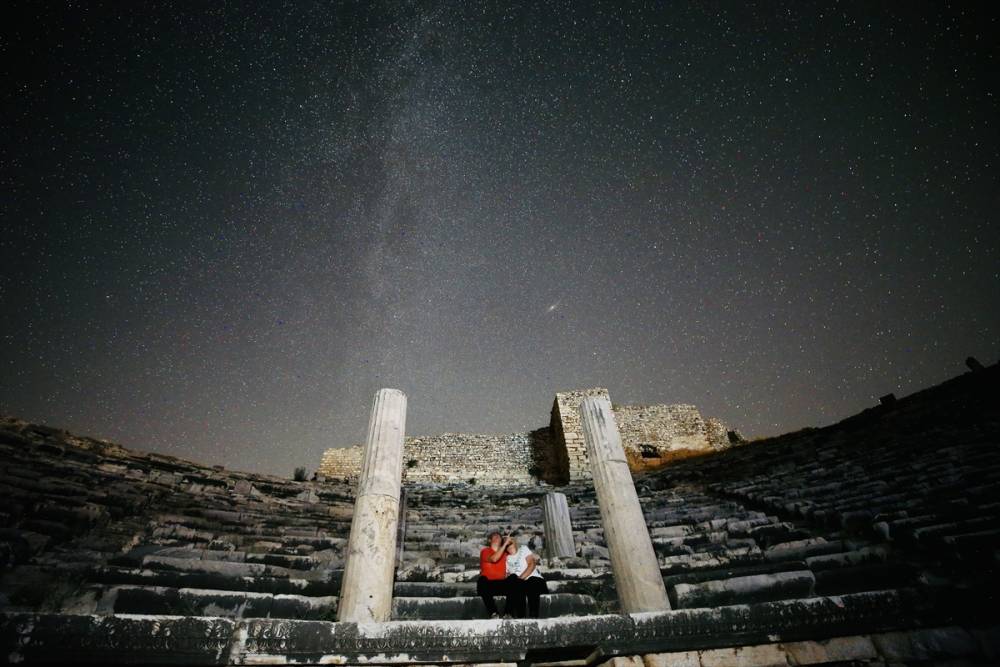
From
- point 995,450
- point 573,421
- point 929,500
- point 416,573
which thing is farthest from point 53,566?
point 573,421

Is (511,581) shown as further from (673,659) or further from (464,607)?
(673,659)

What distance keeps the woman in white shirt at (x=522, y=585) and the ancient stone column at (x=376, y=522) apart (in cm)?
114

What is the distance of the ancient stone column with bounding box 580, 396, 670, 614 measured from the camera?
395 centimetres

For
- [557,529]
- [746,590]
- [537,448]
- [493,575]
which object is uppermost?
[537,448]

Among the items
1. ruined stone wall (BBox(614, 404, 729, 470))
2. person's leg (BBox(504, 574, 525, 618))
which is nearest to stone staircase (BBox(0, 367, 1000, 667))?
person's leg (BBox(504, 574, 525, 618))

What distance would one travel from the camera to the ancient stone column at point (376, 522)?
3.79m

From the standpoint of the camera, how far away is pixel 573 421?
19.8 meters

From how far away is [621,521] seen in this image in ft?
14.5

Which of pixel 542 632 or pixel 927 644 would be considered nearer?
pixel 927 644

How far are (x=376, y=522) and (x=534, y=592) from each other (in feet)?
5.59

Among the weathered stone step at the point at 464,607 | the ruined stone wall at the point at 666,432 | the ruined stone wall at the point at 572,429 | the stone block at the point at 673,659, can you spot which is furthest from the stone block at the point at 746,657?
the ruined stone wall at the point at 666,432

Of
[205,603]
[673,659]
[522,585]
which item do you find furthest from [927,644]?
[205,603]

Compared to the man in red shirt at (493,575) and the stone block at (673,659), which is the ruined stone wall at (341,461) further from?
the stone block at (673,659)

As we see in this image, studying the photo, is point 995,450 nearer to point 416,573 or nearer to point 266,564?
point 416,573
